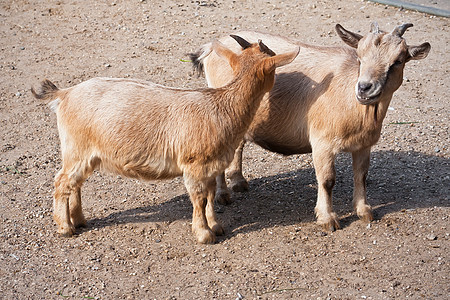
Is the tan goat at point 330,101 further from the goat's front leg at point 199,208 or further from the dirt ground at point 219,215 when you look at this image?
the goat's front leg at point 199,208

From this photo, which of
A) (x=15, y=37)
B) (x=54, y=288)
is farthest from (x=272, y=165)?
(x=15, y=37)

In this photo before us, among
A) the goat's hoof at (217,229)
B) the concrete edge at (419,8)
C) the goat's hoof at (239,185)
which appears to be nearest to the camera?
the goat's hoof at (217,229)

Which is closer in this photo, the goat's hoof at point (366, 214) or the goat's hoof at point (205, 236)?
the goat's hoof at point (205, 236)

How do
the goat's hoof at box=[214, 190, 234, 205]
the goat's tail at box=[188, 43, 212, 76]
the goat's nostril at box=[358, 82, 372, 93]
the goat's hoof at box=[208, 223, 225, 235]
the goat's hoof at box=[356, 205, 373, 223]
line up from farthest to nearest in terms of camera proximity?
the goat's hoof at box=[214, 190, 234, 205], the goat's tail at box=[188, 43, 212, 76], the goat's hoof at box=[356, 205, 373, 223], the goat's hoof at box=[208, 223, 225, 235], the goat's nostril at box=[358, 82, 372, 93]

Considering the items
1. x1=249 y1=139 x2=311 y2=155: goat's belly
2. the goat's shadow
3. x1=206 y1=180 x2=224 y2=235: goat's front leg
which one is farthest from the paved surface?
x1=206 y1=180 x2=224 y2=235: goat's front leg

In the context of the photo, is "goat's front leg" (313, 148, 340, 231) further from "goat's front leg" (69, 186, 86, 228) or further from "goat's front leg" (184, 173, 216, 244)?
"goat's front leg" (69, 186, 86, 228)

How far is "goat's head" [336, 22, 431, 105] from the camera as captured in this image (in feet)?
18.7

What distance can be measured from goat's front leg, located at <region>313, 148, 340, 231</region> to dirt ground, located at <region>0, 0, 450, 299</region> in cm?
15

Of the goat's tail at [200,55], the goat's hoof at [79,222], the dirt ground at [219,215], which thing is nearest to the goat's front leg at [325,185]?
the dirt ground at [219,215]

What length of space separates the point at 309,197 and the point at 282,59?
85.8 inches

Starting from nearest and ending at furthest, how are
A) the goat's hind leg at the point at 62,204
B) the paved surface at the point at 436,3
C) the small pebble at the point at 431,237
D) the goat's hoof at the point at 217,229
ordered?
the goat's hind leg at the point at 62,204 → the small pebble at the point at 431,237 → the goat's hoof at the point at 217,229 → the paved surface at the point at 436,3

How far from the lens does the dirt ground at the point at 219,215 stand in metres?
5.70

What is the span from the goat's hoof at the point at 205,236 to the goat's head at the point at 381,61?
203cm

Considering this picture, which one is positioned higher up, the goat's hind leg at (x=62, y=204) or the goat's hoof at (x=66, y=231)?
the goat's hind leg at (x=62, y=204)
